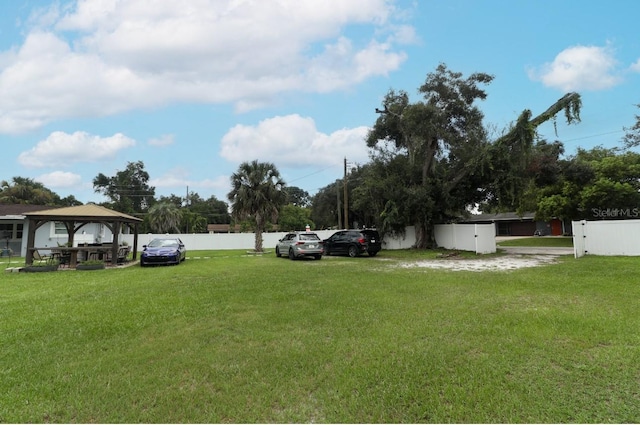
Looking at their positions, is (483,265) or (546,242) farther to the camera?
(546,242)

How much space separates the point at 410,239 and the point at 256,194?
36.6 feet

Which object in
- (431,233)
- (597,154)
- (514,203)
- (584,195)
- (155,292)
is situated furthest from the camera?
(597,154)

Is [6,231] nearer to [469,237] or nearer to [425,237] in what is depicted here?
[425,237]

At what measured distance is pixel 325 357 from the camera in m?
4.07

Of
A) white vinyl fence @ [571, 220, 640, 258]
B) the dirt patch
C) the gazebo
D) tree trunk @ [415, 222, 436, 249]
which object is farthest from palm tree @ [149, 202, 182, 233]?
white vinyl fence @ [571, 220, 640, 258]

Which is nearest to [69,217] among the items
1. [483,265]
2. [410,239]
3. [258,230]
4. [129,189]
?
[258,230]

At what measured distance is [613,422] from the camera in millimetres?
2764

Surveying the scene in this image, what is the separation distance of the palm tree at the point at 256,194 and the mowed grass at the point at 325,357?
16974 millimetres

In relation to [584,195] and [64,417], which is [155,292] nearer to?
[64,417]

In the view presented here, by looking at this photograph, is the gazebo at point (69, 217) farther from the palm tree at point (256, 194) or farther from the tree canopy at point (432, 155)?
the tree canopy at point (432, 155)

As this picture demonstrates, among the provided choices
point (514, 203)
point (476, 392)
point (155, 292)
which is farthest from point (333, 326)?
point (514, 203)

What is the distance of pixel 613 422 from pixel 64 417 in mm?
4471

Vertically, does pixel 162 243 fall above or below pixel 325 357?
above

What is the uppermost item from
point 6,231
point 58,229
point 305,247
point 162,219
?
point 162,219
